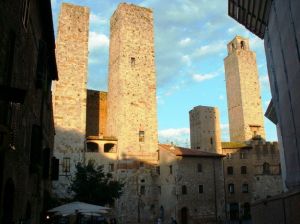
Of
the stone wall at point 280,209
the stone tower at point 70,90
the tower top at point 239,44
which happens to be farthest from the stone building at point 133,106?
the stone wall at point 280,209

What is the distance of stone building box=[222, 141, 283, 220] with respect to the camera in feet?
129

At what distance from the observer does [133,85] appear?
1384 inches

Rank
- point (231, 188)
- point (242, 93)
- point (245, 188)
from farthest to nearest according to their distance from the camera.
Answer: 1. point (242, 93)
2. point (245, 188)
3. point (231, 188)

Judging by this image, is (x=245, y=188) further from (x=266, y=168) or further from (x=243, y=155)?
(x=243, y=155)

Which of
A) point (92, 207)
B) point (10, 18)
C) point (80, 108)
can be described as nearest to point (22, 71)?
point (10, 18)

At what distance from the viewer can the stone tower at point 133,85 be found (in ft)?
111

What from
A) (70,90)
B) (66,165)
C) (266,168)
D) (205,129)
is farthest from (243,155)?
(70,90)

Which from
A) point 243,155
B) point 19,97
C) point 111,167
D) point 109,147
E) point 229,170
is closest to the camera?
point 19,97

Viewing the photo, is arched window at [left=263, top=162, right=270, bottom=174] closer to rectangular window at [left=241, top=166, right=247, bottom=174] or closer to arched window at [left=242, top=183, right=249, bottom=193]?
rectangular window at [left=241, top=166, right=247, bottom=174]

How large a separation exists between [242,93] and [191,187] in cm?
2091

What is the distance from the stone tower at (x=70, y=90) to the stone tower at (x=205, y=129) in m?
17.4

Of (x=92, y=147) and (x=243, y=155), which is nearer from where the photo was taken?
(x=92, y=147)

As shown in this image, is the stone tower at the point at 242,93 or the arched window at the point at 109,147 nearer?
the arched window at the point at 109,147

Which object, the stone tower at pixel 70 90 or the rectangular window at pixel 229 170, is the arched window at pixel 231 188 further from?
the stone tower at pixel 70 90
